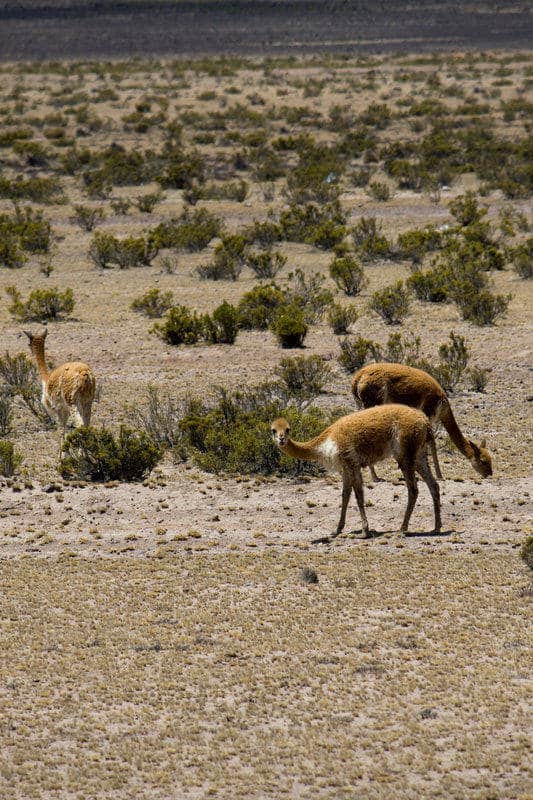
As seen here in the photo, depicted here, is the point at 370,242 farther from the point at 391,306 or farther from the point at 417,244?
the point at 391,306

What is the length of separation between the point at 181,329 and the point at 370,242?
23.8 ft

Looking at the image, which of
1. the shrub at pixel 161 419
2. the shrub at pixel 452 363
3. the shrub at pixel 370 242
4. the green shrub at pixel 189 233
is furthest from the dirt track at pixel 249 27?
the shrub at pixel 161 419

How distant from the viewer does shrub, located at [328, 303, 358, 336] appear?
18.4 meters

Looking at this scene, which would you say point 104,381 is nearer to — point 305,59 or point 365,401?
point 365,401

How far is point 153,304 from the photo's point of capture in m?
19.6

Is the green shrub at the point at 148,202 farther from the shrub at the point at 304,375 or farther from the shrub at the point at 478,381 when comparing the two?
the shrub at the point at 478,381

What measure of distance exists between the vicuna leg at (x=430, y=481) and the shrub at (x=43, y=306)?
10.5 m

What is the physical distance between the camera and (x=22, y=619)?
8.98 m

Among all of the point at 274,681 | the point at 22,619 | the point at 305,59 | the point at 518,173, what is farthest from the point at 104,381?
the point at 305,59

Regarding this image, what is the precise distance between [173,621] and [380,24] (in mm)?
91078

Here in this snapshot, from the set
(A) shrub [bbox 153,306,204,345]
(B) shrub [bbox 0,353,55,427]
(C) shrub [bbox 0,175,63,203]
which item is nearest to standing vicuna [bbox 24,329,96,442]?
(B) shrub [bbox 0,353,55,427]

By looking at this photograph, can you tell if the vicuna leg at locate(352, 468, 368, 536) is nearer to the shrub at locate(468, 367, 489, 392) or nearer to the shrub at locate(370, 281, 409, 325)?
the shrub at locate(468, 367, 489, 392)

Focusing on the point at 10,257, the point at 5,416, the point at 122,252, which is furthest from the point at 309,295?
the point at 5,416

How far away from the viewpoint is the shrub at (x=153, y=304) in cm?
1964
